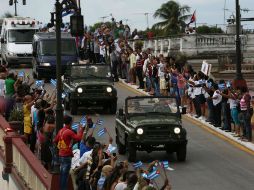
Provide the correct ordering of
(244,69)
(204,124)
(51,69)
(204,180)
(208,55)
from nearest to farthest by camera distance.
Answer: (204,180)
(204,124)
(51,69)
(244,69)
(208,55)

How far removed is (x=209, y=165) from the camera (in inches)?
816

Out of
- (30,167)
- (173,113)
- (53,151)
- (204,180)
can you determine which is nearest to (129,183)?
(30,167)

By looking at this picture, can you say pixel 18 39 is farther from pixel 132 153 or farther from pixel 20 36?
pixel 132 153

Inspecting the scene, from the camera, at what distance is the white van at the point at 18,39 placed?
159 ft

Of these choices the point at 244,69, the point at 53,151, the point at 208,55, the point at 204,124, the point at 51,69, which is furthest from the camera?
the point at 208,55

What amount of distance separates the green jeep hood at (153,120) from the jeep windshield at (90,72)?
9.06 m

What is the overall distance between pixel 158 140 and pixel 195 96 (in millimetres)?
7195

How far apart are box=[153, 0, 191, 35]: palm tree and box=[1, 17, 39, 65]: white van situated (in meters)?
34.1

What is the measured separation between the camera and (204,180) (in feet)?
61.9

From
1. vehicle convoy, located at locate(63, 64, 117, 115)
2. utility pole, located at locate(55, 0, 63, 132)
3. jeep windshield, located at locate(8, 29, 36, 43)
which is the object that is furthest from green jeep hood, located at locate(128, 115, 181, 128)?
jeep windshield, located at locate(8, 29, 36, 43)

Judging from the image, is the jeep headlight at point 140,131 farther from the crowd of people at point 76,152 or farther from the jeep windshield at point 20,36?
the jeep windshield at point 20,36

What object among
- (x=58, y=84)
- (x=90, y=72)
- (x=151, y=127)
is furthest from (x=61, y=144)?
(x=90, y=72)

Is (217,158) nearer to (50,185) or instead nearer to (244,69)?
(50,185)

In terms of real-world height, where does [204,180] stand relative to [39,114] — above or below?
below
